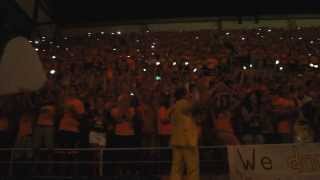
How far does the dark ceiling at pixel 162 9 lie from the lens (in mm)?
22938

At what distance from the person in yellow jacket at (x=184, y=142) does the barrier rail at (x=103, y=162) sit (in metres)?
0.89

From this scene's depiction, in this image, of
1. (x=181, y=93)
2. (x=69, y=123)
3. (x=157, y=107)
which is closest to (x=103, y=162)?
(x=69, y=123)

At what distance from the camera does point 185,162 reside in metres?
11.2

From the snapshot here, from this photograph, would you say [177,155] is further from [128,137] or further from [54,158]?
[54,158]

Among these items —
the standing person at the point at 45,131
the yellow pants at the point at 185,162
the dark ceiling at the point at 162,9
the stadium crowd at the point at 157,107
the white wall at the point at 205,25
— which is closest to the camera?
the yellow pants at the point at 185,162

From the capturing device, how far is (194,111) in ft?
37.3

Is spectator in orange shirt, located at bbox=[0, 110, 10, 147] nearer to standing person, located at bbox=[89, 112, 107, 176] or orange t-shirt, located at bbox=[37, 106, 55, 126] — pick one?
orange t-shirt, located at bbox=[37, 106, 55, 126]

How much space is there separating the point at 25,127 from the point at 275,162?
4895 millimetres

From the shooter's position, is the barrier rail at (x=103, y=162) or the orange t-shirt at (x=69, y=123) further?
the orange t-shirt at (x=69, y=123)

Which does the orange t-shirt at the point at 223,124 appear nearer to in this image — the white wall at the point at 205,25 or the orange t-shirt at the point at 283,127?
the orange t-shirt at the point at 283,127

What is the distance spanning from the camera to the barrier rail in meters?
12.1

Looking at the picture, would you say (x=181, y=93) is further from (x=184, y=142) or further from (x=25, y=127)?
(x=25, y=127)

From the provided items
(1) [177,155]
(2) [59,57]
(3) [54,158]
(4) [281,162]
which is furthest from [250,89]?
(2) [59,57]

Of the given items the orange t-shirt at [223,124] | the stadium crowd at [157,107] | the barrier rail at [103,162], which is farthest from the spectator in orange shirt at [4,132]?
the orange t-shirt at [223,124]
